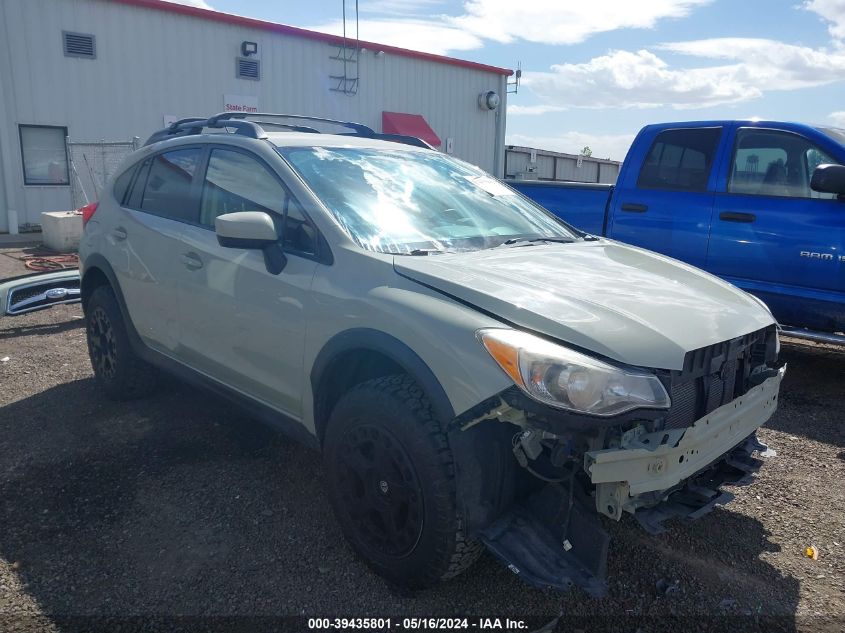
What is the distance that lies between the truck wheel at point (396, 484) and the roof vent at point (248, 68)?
15776mm

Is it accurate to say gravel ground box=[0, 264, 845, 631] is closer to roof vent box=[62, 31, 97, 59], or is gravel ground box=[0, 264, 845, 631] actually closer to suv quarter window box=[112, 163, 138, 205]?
suv quarter window box=[112, 163, 138, 205]

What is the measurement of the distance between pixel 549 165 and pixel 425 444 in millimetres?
25714

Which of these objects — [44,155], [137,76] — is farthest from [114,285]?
[137,76]

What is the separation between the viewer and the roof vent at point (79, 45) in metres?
14.2

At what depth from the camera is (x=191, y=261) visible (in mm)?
3580

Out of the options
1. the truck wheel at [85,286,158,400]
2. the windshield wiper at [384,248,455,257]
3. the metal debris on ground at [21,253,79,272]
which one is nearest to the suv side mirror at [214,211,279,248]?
the windshield wiper at [384,248,455,257]

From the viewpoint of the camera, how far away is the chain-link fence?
43.5 feet

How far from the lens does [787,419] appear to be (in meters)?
4.54

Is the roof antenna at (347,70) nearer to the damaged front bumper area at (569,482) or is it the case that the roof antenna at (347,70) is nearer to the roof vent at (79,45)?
the roof vent at (79,45)

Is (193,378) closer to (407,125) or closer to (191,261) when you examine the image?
(191,261)

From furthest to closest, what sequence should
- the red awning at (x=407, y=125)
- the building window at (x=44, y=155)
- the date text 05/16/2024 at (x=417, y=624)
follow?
the red awning at (x=407, y=125) < the building window at (x=44, y=155) < the date text 05/16/2024 at (x=417, y=624)

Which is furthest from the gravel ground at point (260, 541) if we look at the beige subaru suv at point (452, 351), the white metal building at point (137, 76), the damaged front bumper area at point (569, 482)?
the white metal building at point (137, 76)

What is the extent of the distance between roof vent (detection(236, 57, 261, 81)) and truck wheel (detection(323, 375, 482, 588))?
1578 cm

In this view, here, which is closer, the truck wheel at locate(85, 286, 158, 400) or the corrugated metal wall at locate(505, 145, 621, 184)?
the truck wheel at locate(85, 286, 158, 400)
